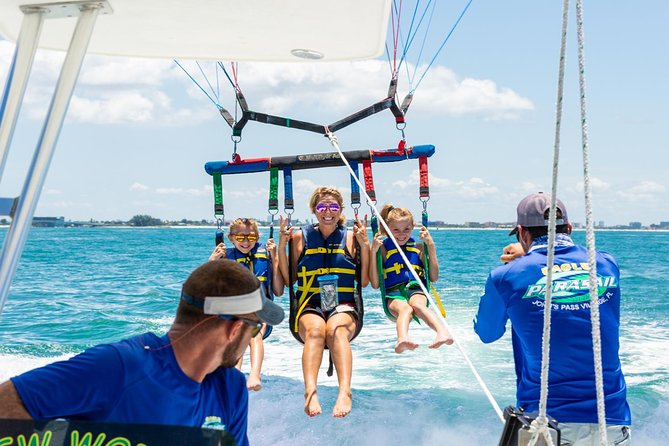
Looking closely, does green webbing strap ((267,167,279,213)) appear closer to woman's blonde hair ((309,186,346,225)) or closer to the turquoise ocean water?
woman's blonde hair ((309,186,346,225))

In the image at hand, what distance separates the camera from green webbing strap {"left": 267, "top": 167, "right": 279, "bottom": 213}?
4.71 metres

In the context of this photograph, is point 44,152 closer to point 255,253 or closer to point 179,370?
point 179,370

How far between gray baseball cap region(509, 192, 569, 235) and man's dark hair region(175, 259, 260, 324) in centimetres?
135

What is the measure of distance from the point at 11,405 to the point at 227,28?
150cm

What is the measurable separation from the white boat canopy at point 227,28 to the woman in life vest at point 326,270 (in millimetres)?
1932

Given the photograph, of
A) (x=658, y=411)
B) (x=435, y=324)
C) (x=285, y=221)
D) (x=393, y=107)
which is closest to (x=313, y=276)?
(x=285, y=221)

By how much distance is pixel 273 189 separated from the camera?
4738 mm

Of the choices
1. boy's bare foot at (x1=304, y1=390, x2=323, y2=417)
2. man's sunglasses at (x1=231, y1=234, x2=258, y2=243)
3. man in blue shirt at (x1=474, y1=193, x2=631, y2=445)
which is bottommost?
boy's bare foot at (x1=304, y1=390, x2=323, y2=417)

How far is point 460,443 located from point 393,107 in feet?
10.4

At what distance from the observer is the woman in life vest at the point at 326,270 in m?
4.46

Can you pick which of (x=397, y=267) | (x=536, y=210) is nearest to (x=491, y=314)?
(x=536, y=210)

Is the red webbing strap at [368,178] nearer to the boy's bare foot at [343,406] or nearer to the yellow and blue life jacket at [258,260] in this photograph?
the yellow and blue life jacket at [258,260]

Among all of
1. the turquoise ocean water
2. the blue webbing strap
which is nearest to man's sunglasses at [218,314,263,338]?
the blue webbing strap

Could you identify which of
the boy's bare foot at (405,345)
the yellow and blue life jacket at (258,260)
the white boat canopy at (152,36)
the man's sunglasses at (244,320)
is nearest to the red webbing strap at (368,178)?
the yellow and blue life jacket at (258,260)
